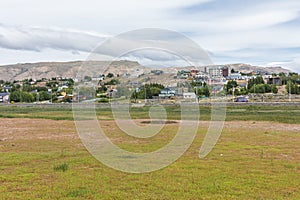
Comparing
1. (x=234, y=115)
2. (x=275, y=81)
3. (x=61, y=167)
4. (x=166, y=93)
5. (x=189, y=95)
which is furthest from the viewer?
(x=275, y=81)

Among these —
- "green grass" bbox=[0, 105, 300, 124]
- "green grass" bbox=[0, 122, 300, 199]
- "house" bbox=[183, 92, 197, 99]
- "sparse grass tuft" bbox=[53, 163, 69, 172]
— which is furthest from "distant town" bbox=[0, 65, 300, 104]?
"sparse grass tuft" bbox=[53, 163, 69, 172]

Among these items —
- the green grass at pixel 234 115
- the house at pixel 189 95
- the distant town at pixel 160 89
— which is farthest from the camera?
the house at pixel 189 95

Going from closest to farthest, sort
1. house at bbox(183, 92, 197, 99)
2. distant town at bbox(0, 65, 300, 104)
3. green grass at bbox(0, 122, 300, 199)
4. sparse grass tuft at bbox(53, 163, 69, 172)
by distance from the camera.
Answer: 1. green grass at bbox(0, 122, 300, 199)
2. sparse grass tuft at bbox(53, 163, 69, 172)
3. distant town at bbox(0, 65, 300, 104)
4. house at bbox(183, 92, 197, 99)

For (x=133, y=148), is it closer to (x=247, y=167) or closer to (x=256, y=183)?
(x=247, y=167)

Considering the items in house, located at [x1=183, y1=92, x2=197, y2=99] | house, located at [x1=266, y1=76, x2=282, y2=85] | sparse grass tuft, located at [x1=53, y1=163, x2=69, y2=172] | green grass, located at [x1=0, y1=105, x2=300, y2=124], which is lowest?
green grass, located at [x1=0, y1=105, x2=300, y2=124]

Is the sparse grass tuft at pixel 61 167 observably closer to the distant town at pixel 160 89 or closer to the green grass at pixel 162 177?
the green grass at pixel 162 177

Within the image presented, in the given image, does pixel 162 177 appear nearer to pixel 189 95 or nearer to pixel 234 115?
pixel 234 115

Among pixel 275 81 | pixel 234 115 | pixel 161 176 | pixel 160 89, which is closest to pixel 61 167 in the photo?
pixel 161 176

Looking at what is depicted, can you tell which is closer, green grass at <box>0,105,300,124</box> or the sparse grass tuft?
the sparse grass tuft

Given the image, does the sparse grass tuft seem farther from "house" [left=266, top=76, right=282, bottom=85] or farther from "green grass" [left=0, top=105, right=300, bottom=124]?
"house" [left=266, top=76, right=282, bottom=85]

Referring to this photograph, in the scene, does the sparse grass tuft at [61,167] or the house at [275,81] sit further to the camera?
the house at [275,81]

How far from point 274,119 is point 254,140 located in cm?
2040

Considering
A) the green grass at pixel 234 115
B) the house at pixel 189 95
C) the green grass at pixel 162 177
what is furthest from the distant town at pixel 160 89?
the green grass at pixel 162 177

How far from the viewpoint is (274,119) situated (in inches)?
1734
